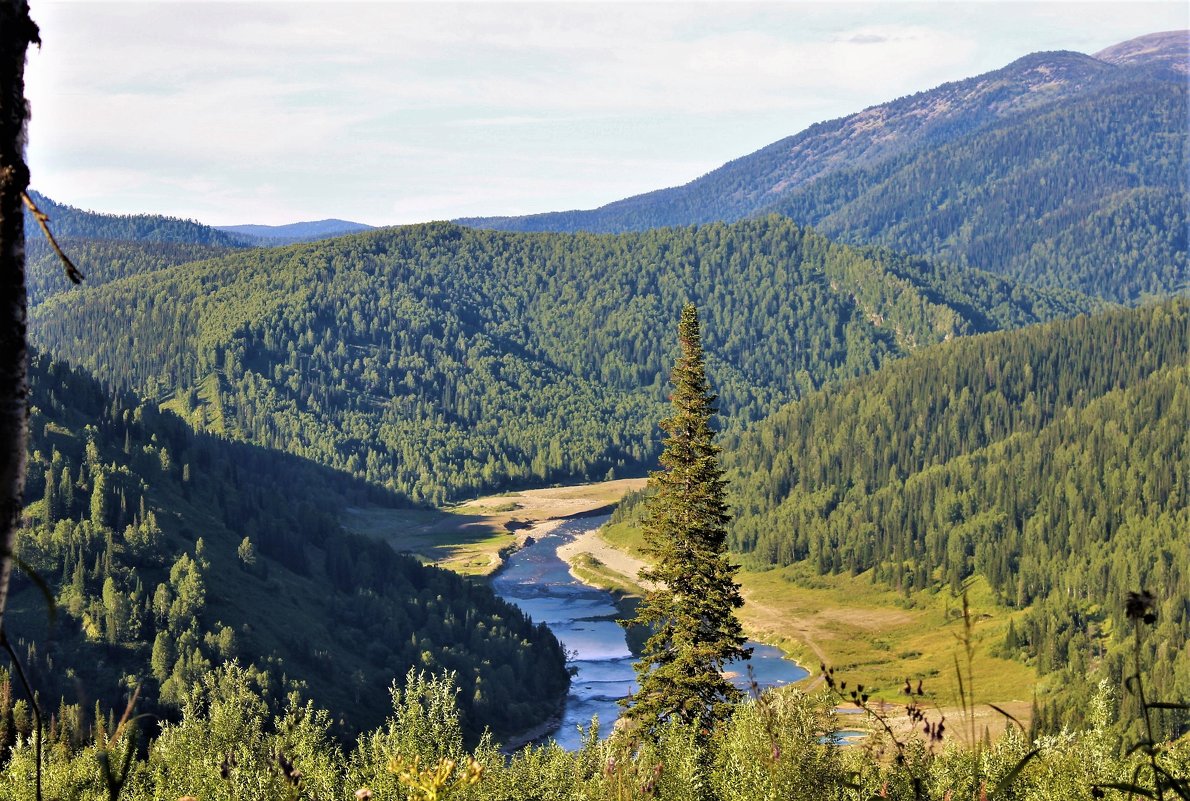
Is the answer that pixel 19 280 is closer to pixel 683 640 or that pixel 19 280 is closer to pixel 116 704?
pixel 683 640

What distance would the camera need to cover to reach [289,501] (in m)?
168

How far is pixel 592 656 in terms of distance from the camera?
150 meters

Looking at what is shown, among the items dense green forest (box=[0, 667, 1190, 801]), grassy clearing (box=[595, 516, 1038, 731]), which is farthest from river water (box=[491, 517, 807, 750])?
dense green forest (box=[0, 667, 1190, 801])

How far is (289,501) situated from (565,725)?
6313cm

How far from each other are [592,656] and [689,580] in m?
104

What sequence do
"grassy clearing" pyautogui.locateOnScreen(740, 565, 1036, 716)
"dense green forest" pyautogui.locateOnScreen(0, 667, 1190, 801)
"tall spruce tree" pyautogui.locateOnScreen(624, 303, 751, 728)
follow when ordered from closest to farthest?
"dense green forest" pyautogui.locateOnScreen(0, 667, 1190, 801) < "tall spruce tree" pyautogui.locateOnScreen(624, 303, 751, 728) < "grassy clearing" pyautogui.locateOnScreen(740, 565, 1036, 716)

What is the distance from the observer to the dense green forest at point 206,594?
358ft

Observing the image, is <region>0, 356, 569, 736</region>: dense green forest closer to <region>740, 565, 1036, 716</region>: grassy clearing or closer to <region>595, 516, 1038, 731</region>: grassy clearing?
<region>595, 516, 1038, 731</region>: grassy clearing

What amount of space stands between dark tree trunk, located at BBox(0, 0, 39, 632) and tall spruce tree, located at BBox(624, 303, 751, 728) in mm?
41591

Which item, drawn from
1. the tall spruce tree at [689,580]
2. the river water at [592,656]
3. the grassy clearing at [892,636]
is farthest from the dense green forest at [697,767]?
the grassy clearing at [892,636]

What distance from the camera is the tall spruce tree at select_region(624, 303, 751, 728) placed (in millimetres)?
47812

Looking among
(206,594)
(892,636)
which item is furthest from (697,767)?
(892,636)

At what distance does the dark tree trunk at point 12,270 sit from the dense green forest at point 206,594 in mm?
87053

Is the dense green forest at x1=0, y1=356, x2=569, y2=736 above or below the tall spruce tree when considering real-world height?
below
